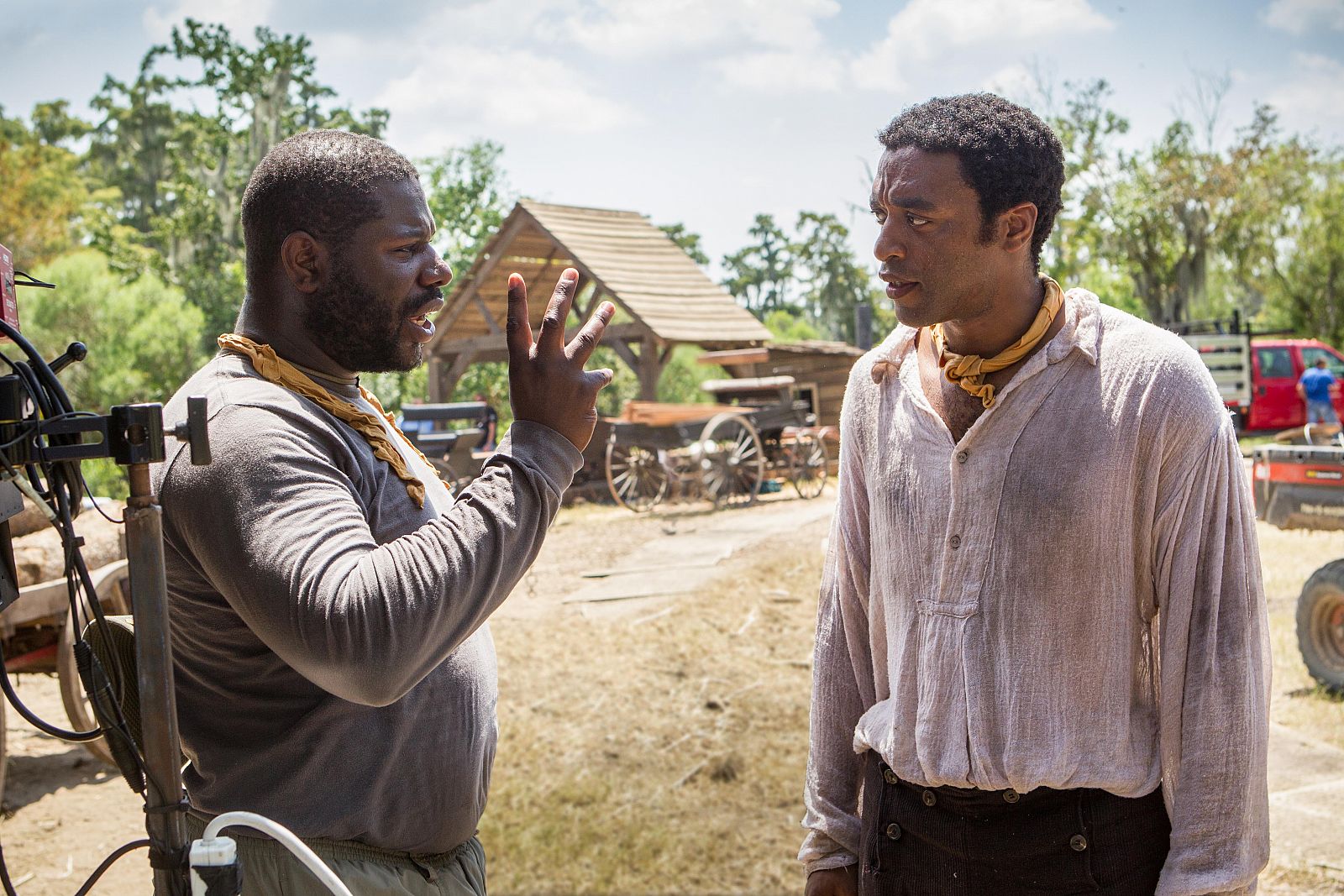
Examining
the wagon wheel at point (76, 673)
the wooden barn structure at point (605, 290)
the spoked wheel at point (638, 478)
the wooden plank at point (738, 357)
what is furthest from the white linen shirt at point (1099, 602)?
the wooden plank at point (738, 357)

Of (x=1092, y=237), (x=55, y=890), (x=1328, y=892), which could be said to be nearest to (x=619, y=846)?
(x=55, y=890)

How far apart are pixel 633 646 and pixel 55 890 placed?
4.24 metres

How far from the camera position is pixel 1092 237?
32.4 meters

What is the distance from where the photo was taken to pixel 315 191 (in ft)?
6.07

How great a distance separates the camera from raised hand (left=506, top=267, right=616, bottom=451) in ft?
5.60

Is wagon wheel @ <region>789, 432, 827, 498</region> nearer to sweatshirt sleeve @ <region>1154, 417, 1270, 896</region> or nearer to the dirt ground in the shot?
the dirt ground

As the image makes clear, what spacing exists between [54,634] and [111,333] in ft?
55.4

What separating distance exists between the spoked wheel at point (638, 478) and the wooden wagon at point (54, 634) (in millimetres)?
10669

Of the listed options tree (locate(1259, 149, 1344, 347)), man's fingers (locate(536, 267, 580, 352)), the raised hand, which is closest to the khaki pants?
the raised hand

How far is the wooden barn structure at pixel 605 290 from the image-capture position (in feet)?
59.2

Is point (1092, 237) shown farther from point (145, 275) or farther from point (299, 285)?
point (299, 285)

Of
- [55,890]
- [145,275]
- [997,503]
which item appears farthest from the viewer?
[145,275]

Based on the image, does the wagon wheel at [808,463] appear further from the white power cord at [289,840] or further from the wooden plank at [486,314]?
the white power cord at [289,840]

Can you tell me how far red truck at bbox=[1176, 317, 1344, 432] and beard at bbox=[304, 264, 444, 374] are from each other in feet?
71.7
